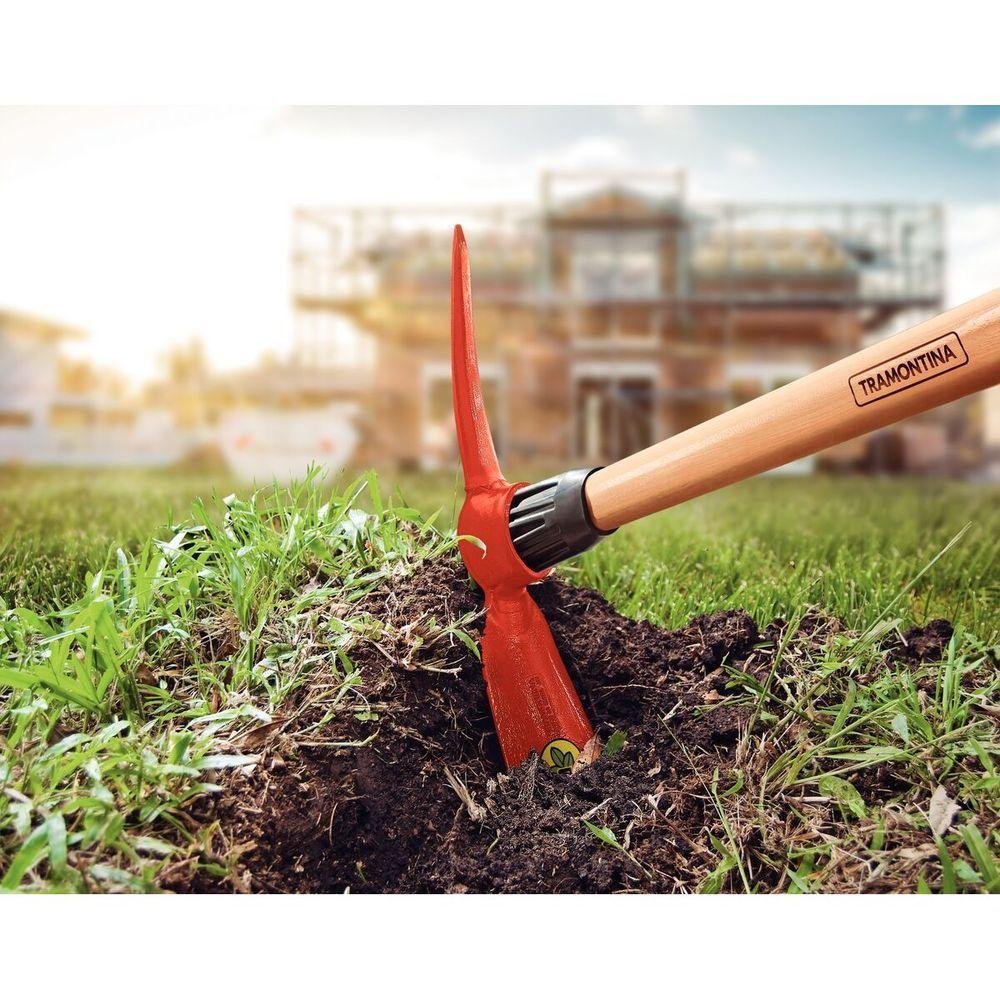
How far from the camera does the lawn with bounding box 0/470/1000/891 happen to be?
1149 mm

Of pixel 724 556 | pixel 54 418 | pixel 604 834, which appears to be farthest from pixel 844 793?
pixel 54 418

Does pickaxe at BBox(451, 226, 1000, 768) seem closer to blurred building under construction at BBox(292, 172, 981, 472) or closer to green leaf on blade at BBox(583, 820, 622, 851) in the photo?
green leaf on blade at BBox(583, 820, 622, 851)

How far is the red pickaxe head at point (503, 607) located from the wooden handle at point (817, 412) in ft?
0.67

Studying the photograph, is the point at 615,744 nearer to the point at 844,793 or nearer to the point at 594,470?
the point at 844,793

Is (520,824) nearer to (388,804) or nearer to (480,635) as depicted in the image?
(388,804)

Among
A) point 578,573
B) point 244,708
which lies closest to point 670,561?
point 578,573

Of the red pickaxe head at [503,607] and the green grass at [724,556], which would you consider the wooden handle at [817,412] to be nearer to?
the red pickaxe head at [503,607]

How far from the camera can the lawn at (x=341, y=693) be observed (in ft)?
3.77

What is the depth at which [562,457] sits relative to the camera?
7.99m

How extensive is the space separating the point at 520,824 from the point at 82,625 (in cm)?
79

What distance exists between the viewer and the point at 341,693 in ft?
4.38

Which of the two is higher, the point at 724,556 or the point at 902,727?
the point at 724,556

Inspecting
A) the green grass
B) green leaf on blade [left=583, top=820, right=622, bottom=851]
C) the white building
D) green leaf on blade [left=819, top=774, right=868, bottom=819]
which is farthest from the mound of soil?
the white building

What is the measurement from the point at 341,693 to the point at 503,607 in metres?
0.33
